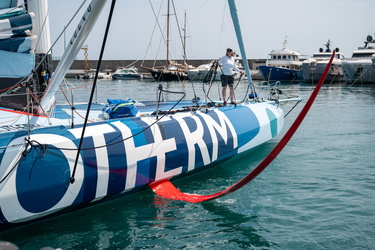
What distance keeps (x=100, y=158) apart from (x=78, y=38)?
1.72 m

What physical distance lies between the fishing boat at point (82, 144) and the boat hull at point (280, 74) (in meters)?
36.8

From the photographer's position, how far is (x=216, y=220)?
6.00 metres

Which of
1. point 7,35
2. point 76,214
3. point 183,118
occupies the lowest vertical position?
point 76,214

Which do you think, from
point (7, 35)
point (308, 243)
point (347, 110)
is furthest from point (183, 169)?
point (347, 110)

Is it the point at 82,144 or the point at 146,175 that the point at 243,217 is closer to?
the point at 146,175

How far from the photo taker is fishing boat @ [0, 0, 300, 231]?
5191 millimetres

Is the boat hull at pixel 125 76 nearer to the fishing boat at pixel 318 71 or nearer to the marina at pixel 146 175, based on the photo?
the fishing boat at pixel 318 71

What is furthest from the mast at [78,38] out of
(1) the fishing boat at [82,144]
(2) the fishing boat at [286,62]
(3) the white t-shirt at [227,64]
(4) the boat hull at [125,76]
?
(4) the boat hull at [125,76]

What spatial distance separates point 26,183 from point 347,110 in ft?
54.8

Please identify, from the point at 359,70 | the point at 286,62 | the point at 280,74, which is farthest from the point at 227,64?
the point at 286,62

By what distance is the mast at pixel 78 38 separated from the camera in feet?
16.9

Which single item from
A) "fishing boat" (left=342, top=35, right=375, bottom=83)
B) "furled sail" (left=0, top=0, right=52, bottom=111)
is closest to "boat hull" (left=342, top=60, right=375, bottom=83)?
"fishing boat" (left=342, top=35, right=375, bottom=83)

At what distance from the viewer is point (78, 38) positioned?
5473 millimetres

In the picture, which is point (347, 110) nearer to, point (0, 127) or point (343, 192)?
point (343, 192)
